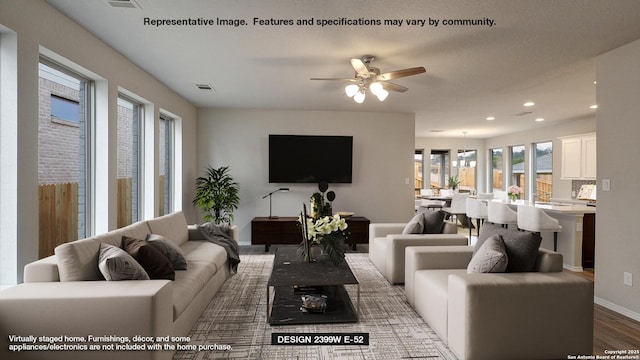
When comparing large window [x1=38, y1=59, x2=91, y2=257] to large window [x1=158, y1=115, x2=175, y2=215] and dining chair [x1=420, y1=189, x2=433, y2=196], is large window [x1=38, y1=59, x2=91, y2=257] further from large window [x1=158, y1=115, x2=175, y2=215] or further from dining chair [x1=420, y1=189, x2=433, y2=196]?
dining chair [x1=420, y1=189, x2=433, y2=196]

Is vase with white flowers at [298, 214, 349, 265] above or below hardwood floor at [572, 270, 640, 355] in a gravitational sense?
above

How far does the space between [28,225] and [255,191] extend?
4.22 meters

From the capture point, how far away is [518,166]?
31.8 feet

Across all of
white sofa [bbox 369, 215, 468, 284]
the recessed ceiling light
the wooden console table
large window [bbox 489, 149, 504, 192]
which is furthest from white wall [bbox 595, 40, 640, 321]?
large window [bbox 489, 149, 504, 192]

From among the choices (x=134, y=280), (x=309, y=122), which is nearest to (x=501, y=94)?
(x=309, y=122)

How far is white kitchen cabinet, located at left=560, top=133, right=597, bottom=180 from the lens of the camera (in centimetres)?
667

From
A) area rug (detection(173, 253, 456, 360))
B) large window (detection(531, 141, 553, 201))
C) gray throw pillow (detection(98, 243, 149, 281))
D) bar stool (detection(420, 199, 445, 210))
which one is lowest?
area rug (detection(173, 253, 456, 360))

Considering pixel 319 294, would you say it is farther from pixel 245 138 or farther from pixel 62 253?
pixel 245 138

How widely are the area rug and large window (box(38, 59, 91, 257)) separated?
152cm

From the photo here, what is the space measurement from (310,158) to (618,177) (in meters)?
4.48

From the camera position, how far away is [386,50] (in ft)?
11.5

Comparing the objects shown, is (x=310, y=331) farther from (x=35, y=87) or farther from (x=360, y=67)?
(x=35, y=87)

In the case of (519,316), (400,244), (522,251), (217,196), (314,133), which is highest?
(314,133)

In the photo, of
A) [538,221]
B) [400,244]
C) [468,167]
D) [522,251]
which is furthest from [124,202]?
[468,167]
